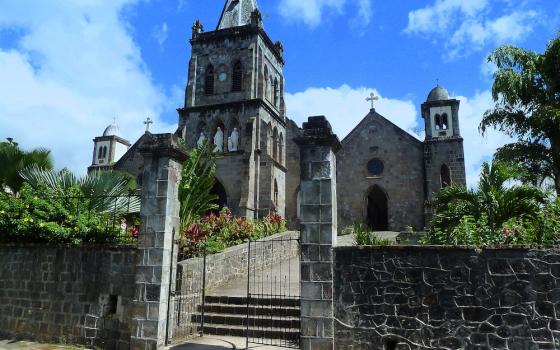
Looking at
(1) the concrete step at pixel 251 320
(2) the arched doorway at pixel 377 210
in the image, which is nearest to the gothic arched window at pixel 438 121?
(2) the arched doorway at pixel 377 210

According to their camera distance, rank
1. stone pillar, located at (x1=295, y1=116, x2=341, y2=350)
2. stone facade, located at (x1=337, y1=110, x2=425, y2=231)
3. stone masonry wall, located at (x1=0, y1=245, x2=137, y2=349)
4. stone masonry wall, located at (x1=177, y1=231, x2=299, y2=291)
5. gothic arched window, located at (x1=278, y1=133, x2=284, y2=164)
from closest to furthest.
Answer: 1. stone pillar, located at (x1=295, y1=116, x2=341, y2=350)
2. stone masonry wall, located at (x1=0, y1=245, x2=137, y2=349)
3. stone masonry wall, located at (x1=177, y1=231, x2=299, y2=291)
4. stone facade, located at (x1=337, y1=110, x2=425, y2=231)
5. gothic arched window, located at (x1=278, y1=133, x2=284, y2=164)

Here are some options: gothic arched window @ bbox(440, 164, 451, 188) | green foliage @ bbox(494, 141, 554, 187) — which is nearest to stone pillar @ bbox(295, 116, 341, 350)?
green foliage @ bbox(494, 141, 554, 187)

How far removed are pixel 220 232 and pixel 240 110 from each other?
10.8 metres

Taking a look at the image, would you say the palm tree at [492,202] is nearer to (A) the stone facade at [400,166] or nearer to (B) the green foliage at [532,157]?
(B) the green foliage at [532,157]

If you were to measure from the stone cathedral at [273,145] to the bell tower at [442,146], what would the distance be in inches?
2.1

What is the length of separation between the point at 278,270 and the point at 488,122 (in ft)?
33.5

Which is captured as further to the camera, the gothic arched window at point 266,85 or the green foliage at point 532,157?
the gothic arched window at point 266,85

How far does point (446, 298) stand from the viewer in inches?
254

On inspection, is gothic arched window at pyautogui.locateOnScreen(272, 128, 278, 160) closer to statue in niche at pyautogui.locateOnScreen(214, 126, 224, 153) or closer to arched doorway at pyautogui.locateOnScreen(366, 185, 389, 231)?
statue in niche at pyautogui.locateOnScreen(214, 126, 224, 153)

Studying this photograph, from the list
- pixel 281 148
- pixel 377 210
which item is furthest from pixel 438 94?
pixel 281 148

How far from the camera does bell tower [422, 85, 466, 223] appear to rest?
75.9ft

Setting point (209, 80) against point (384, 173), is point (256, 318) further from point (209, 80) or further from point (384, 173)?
point (209, 80)

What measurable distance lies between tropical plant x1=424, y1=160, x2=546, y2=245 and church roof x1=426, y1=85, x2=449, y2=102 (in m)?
15.3

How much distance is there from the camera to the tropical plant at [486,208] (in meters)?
8.21
